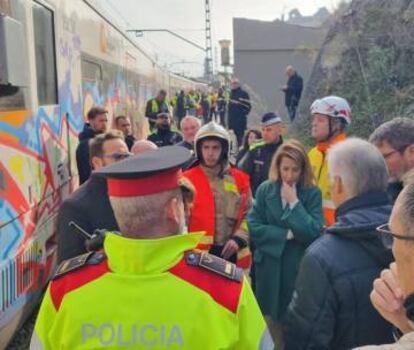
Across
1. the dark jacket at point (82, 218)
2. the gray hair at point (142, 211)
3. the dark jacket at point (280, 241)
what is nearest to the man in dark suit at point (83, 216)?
the dark jacket at point (82, 218)

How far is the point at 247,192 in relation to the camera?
14.6 ft

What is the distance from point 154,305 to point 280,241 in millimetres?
2262

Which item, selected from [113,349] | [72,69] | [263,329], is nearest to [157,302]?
[113,349]

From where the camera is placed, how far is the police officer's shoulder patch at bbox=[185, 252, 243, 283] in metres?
1.78

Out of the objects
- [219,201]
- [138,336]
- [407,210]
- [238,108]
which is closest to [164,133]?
[219,201]

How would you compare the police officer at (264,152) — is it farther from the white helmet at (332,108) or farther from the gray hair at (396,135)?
the gray hair at (396,135)

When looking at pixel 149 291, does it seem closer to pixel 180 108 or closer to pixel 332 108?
pixel 332 108

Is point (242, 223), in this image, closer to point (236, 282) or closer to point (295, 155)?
point (295, 155)

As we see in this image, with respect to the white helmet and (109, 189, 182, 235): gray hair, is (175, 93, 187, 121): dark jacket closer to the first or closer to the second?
the white helmet

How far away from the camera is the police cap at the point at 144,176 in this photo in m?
1.77

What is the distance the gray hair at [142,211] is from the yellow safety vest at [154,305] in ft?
0.20

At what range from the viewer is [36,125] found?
4.82 metres

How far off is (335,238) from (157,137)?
6.43m

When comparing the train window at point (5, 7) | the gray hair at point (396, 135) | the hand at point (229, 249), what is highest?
the train window at point (5, 7)
